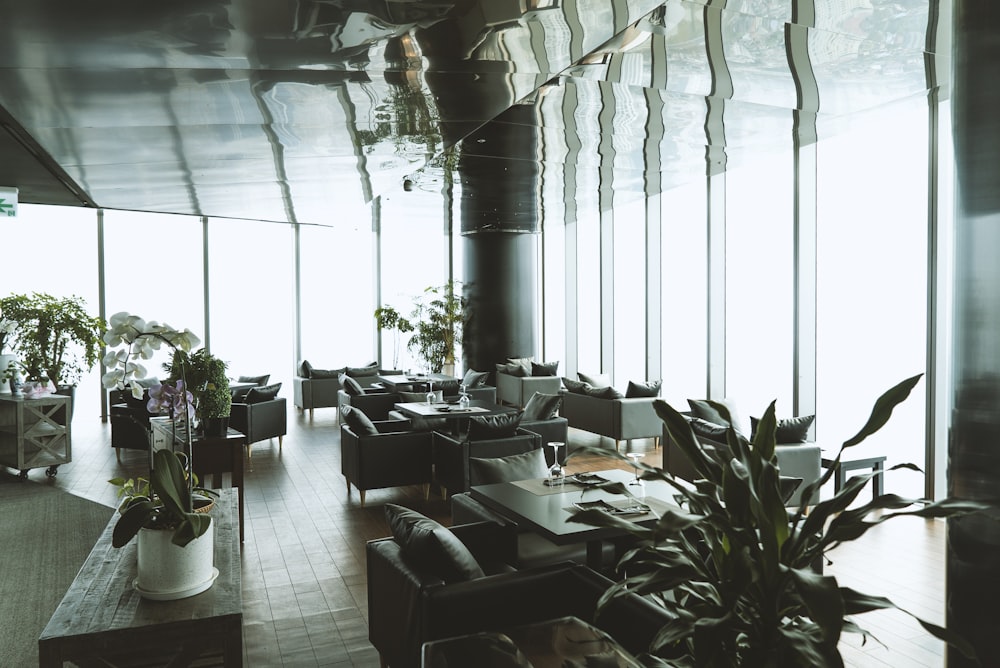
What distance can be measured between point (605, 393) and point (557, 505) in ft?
16.0

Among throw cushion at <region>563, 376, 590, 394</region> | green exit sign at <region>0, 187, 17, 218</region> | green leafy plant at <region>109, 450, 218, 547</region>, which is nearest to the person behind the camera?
green leafy plant at <region>109, 450, 218, 547</region>

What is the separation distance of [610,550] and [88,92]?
439cm

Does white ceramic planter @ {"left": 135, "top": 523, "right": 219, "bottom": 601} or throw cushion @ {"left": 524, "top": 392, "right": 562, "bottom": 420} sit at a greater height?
white ceramic planter @ {"left": 135, "top": 523, "right": 219, "bottom": 601}

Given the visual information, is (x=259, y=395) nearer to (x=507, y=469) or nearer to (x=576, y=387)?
(x=576, y=387)

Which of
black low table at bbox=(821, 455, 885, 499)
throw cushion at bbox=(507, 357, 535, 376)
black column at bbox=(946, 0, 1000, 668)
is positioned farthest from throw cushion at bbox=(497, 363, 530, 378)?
black column at bbox=(946, 0, 1000, 668)

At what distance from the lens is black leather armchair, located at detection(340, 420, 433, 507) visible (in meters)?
5.99

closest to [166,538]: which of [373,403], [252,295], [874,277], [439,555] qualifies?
[439,555]

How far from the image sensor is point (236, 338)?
1227 centimetres

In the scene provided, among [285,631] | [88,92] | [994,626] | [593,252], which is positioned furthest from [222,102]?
[593,252]

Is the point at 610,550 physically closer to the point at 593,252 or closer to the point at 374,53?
the point at 374,53

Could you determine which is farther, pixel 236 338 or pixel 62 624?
pixel 236 338

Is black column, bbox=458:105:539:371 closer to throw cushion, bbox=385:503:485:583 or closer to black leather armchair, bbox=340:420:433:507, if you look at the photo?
black leather armchair, bbox=340:420:433:507

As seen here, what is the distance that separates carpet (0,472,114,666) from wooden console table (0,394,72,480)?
0.79 ft

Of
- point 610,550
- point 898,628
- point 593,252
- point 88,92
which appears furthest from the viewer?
point 593,252
